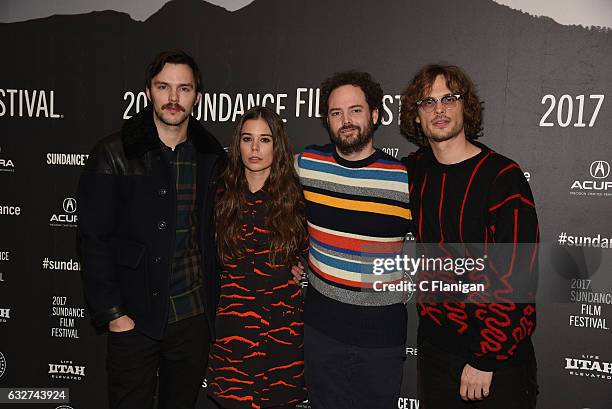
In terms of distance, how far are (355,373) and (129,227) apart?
1201mm

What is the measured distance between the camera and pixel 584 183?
253 cm

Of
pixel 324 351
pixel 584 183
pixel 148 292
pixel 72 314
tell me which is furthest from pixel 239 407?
pixel 584 183

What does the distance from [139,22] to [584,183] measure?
8.94ft

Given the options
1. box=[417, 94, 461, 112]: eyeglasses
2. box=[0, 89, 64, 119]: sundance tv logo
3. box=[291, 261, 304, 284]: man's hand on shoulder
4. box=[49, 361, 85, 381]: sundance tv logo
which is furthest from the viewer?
box=[49, 361, 85, 381]: sundance tv logo

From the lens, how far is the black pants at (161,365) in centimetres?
210

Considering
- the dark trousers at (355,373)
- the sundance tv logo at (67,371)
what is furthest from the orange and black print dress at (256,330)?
the sundance tv logo at (67,371)

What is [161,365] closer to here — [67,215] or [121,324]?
[121,324]

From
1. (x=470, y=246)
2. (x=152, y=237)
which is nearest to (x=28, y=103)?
(x=152, y=237)

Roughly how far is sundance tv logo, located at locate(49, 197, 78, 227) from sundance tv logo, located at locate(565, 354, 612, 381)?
10.1ft

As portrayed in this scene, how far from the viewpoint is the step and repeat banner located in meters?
2.51

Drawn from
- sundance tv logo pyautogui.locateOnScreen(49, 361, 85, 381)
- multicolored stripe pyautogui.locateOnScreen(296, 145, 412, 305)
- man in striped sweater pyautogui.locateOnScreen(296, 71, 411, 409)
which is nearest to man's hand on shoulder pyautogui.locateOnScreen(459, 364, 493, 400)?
man in striped sweater pyautogui.locateOnScreen(296, 71, 411, 409)

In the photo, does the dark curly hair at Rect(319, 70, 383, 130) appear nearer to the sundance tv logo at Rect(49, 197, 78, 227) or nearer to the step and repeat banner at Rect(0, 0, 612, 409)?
the step and repeat banner at Rect(0, 0, 612, 409)

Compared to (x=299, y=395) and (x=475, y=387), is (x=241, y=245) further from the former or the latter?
(x=475, y=387)

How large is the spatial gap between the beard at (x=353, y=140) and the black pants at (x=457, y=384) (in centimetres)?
92
